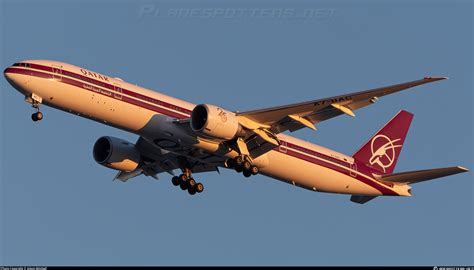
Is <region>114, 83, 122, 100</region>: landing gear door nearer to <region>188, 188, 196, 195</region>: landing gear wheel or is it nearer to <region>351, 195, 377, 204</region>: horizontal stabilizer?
<region>188, 188, 196, 195</region>: landing gear wheel

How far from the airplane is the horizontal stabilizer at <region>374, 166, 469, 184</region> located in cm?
6

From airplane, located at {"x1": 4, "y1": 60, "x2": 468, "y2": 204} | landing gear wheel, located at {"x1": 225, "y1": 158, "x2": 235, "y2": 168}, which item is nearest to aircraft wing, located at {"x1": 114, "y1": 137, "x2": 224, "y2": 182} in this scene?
airplane, located at {"x1": 4, "y1": 60, "x2": 468, "y2": 204}

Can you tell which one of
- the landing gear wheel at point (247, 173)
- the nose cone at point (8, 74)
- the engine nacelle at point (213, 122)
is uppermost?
the nose cone at point (8, 74)

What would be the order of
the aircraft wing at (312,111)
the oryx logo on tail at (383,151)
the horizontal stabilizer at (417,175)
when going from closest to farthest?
the aircraft wing at (312,111) < the horizontal stabilizer at (417,175) < the oryx logo on tail at (383,151)

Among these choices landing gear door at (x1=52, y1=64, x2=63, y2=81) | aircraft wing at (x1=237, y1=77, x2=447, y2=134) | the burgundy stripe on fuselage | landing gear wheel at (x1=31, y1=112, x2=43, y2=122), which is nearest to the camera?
landing gear wheel at (x1=31, y1=112, x2=43, y2=122)

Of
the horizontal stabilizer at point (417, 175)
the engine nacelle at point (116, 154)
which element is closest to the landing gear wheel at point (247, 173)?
the engine nacelle at point (116, 154)

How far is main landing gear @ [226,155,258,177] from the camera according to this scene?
49.3 m

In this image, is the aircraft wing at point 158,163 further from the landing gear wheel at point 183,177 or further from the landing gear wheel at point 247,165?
the landing gear wheel at point 247,165

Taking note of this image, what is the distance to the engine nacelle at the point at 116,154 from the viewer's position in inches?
2105

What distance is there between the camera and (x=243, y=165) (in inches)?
1939

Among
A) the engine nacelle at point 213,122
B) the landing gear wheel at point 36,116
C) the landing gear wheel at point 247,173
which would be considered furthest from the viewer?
the landing gear wheel at point 247,173

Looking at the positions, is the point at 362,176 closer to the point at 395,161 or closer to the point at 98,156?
the point at 395,161

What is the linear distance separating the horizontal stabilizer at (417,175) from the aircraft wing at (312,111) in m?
6.18

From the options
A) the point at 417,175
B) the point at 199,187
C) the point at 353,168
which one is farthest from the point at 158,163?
the point at 417,175
